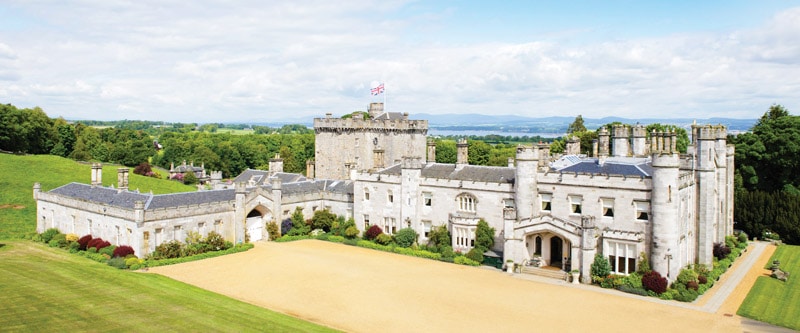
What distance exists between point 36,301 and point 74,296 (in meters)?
1.43

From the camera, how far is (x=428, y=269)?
34750mm

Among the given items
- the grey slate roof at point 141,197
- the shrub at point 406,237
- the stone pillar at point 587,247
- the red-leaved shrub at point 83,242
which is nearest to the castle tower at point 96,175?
the grey slate roof at point 141,197

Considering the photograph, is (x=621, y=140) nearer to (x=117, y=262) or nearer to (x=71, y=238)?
(x=117, y=262)

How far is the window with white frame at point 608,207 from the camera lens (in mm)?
33000

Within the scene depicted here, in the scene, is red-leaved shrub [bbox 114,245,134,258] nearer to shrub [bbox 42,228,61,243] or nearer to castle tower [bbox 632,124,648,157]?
shrub [bbox 42,228,61,243]

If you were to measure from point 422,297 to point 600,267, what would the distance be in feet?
32.8

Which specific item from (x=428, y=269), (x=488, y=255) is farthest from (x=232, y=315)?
(x=488, y=255)

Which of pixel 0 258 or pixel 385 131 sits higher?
pixel 385 131

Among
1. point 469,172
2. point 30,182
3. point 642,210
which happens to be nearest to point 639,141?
point 642,210

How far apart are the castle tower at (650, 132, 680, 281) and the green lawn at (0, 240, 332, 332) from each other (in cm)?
1809

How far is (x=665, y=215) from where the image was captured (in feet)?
100

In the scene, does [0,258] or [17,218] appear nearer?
[0,258]

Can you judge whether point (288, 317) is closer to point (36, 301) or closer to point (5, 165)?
point (36, 301)

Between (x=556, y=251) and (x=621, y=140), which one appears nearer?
(x=556, y=251)
